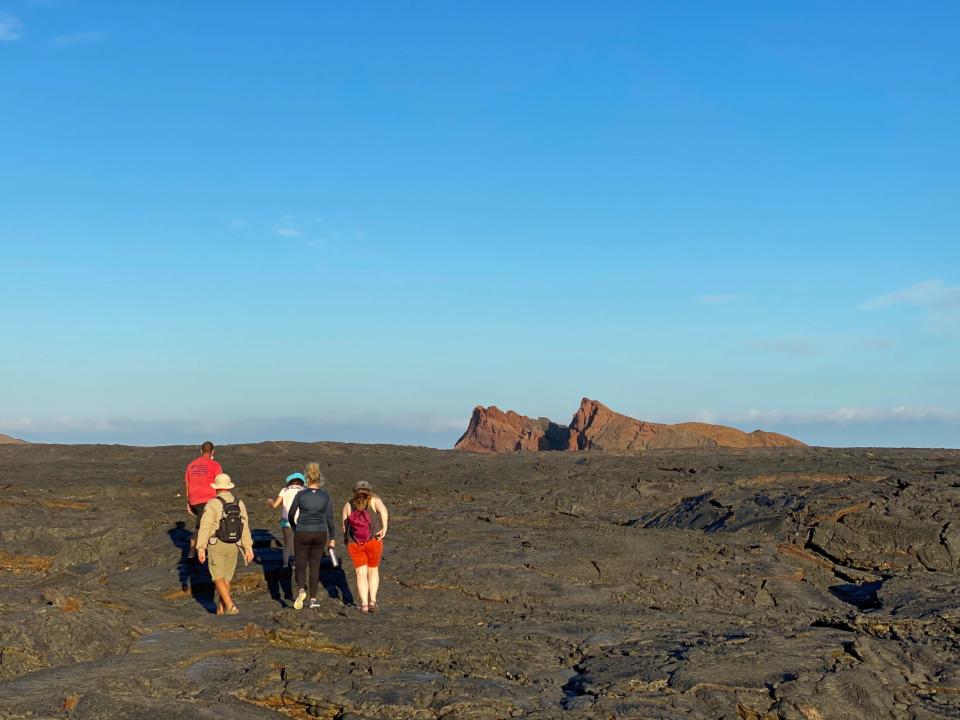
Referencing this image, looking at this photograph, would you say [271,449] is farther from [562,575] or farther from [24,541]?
[562,575]

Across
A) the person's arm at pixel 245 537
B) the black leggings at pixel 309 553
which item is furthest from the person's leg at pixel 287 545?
the black leggings at pixel 309 553

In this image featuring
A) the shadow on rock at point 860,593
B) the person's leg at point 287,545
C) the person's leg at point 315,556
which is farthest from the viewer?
the shadow on rock at point 860,593

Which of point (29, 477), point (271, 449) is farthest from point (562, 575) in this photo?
point (271, 449)

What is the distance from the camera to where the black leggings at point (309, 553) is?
13.7 m

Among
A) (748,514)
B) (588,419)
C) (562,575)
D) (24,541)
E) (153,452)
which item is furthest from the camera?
(588,419)

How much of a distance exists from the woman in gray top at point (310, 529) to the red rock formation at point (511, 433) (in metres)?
39.1

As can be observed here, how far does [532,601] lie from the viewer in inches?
626

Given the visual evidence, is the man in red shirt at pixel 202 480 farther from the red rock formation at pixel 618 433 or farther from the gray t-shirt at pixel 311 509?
the red rock formation at pixel 618 433

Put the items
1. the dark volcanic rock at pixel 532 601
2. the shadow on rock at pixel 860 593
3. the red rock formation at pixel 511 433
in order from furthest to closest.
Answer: the red rock formation at pixel 511 433 < the shadow on rock at pixel 860 593 < the dark volcanic rock at pixel 532 601

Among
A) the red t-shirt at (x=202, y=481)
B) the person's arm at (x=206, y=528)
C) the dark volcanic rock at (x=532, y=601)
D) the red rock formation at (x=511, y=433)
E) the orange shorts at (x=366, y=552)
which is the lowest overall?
the dark volcanic rock at (x=532, y=601)

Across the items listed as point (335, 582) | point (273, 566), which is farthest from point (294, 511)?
point (273, 566)

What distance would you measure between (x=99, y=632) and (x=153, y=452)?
72.8 ft

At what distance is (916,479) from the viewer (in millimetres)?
22719

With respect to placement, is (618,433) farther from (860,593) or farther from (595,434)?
(860,593)
